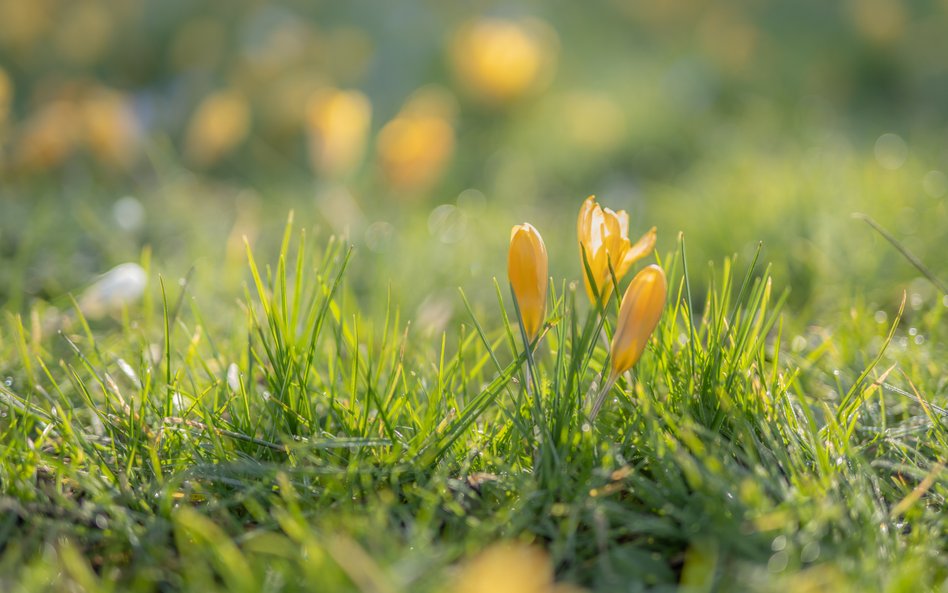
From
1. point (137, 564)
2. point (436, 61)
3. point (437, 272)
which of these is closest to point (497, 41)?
point (436, 61)

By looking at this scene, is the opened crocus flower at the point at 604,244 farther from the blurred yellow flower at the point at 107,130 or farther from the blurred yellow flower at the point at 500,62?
the blurred yellow flower at the point at 500,62

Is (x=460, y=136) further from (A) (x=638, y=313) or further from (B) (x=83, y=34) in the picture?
(A) (x=638, y=313)

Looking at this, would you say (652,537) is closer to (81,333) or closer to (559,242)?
(81,333)

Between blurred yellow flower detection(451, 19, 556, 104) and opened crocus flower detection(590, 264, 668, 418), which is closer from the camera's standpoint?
opened crocus flower detection(590, 264, 668, 418)

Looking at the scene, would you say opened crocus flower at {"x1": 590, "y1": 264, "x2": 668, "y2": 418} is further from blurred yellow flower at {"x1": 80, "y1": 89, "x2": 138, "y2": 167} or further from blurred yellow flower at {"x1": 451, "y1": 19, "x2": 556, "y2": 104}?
blurred yellow flower at {"x1": 451, "y1": 19, "x2": 556, "y2": 104}

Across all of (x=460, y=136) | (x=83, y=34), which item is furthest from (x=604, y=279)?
(x=83, y=34)

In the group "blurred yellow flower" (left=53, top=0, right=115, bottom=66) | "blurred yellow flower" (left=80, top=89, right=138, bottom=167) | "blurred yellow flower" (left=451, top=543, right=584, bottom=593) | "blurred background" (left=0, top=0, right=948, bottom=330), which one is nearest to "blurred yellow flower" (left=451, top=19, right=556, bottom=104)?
"blurred background" (left=0, top=0, right=948, bottom=330)
